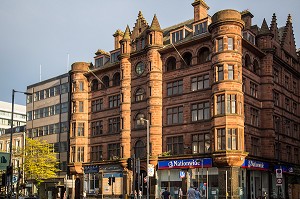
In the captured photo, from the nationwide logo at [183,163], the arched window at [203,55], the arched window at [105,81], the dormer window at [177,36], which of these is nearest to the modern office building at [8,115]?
the arched window at [105,81]

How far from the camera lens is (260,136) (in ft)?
175

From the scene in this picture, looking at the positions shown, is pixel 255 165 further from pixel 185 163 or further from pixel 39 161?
pixel 39 161

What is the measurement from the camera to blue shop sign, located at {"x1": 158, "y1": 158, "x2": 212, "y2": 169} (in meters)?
48.3

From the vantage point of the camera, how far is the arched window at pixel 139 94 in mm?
56659

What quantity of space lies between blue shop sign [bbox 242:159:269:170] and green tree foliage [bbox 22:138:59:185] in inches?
1195

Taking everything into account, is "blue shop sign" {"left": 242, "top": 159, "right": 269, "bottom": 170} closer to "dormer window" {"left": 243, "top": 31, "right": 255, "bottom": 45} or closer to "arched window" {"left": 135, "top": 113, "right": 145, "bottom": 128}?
"arched window" {"left": 135, "top": 113, "right": 145, "bottom": 128}

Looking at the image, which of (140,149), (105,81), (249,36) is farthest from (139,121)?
(249,36)

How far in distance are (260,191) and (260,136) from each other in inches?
254

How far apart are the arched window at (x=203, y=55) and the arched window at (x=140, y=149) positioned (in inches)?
501

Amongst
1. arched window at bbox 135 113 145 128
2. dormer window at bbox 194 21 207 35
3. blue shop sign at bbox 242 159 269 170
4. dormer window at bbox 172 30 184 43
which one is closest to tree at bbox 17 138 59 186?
arched window at bbox 135 113 145 128

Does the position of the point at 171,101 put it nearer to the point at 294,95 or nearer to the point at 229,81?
the point at 229,81

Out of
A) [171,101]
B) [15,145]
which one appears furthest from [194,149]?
[15,145]

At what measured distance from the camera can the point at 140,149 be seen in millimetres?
56000

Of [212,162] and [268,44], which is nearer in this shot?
[212,162]
